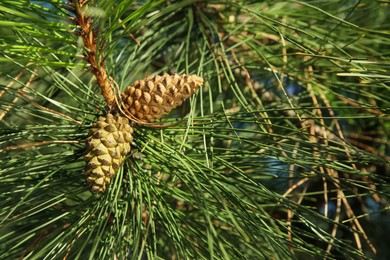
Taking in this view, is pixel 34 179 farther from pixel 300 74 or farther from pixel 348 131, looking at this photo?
pixel 348 131

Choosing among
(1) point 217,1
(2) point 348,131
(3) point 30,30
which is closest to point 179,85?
(3) point 30,30

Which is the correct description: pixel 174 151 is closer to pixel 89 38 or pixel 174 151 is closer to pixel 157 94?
pixel 157 94

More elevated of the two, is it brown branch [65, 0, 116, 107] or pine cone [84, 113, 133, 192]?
brown branch [65, 0, 116, 107]

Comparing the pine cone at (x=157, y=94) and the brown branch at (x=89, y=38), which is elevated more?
the brown branch at (x=89, y=38)

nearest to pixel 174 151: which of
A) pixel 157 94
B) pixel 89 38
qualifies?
pixel 157 94

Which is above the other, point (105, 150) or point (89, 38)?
point (89, 38)
